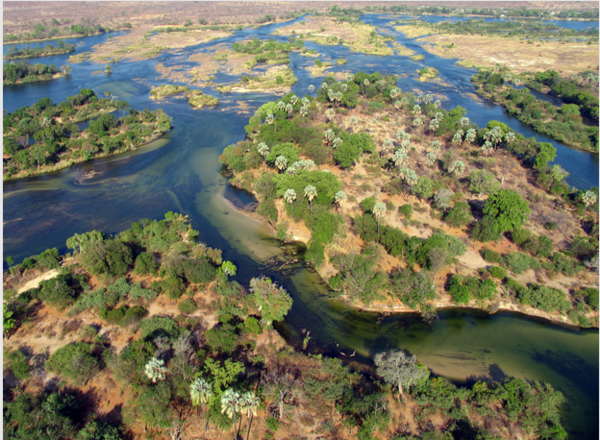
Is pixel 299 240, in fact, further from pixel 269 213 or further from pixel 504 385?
pixel 504 385

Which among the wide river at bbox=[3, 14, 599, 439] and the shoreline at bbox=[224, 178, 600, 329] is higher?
the shoreline at bbox=[224, 178, 600, 329]

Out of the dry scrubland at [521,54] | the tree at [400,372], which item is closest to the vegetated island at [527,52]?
the dry scrubland at [521,54]

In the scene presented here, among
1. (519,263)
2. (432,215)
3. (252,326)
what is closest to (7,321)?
(252,326)

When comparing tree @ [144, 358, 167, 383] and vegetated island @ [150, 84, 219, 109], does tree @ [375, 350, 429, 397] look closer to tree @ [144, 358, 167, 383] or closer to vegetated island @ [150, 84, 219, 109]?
tree @ [144, 358, 167, 383]

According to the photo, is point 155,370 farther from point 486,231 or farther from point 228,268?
point 486,231

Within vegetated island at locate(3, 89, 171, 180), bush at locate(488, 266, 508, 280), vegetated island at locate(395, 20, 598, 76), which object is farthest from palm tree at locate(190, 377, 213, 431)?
vegetated island at locate(395, 20, 598, 76)

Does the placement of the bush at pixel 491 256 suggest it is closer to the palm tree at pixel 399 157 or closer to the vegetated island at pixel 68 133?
the palm tree at pixel 399 157
